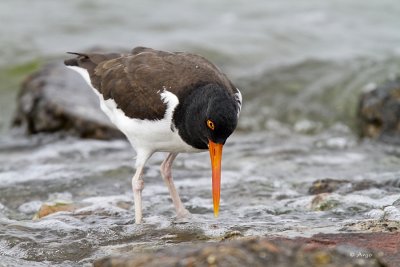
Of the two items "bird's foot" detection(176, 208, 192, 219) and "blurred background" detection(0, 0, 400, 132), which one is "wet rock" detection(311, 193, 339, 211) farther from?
"blurred background" detection(0, 0, 400, 132)

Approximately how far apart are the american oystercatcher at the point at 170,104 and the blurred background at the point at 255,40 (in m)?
4.20

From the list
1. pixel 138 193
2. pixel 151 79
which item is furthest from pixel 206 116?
pixel 138 193

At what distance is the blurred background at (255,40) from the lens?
Answer: 421 inches

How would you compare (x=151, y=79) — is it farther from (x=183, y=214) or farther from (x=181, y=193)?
(x=181, y=193)

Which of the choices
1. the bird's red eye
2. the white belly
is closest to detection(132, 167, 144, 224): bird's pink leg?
the white belly

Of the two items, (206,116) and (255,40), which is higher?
(206,116)

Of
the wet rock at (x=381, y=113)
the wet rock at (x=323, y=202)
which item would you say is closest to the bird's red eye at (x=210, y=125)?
the wet rock at (x=323, y=202)

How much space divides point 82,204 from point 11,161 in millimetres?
2117

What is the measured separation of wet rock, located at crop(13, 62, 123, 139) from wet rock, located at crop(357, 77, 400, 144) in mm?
3046

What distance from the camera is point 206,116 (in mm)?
4836

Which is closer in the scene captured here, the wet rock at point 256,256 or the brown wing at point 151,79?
the wet rock at point 256,256

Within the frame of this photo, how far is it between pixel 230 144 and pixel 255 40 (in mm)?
5235

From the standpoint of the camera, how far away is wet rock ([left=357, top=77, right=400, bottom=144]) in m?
8.67

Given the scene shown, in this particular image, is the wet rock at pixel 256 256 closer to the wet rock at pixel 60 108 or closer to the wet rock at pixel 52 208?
the wet rock at pixel 52 208
